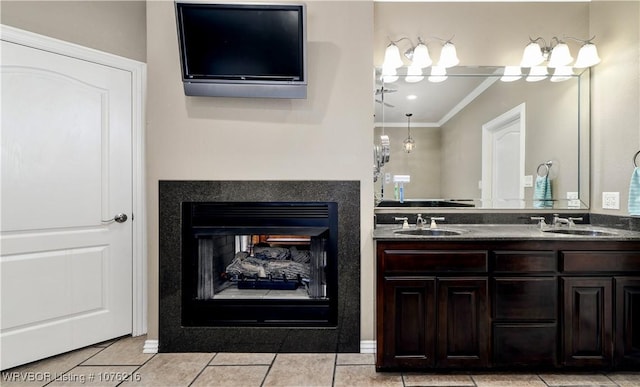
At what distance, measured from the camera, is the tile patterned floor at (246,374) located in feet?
6.44

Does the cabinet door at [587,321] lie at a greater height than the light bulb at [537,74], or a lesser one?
lesser

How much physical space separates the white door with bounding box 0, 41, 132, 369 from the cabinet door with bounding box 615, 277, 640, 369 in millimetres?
3250

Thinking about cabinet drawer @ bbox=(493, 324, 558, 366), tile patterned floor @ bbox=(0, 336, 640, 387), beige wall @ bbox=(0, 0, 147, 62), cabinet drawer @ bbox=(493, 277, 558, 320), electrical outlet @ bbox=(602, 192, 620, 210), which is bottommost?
tile patterned floor @ bbox=(0, 336, 640, 387)

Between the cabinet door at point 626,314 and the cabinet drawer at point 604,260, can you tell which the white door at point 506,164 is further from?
the cabinet door at point 626,314

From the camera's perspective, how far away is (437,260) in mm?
2010

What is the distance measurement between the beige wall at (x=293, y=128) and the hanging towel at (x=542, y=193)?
139 centimetres

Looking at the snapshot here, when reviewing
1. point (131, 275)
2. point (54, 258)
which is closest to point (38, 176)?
point (54, 258)

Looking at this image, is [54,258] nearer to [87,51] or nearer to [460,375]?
[87,51]

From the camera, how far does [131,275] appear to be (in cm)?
258

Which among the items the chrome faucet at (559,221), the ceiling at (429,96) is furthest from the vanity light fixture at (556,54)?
the chrome faucet at (559,221)

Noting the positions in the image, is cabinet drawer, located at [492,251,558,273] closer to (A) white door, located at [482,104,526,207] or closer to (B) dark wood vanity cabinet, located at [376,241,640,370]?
(B) dark wood vanity cabinet, located at [376,241,640,370]

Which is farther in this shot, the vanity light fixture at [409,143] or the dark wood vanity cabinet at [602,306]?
the vanity light fixture at [409,143]

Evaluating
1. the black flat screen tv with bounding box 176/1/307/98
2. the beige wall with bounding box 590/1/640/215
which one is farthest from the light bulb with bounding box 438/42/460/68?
the black flat screen tv with bounding box 176/1/307/98

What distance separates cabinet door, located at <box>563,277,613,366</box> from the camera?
199 cm
